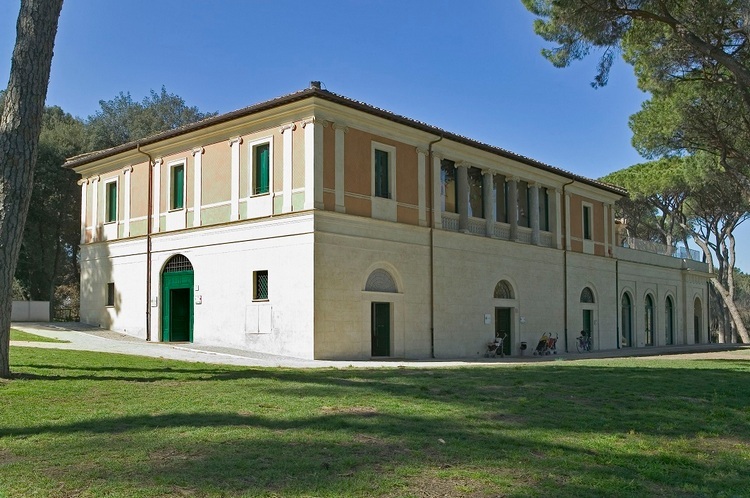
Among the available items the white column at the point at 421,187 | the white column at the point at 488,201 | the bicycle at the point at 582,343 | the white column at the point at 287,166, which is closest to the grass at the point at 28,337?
the white column at the point at 287,166

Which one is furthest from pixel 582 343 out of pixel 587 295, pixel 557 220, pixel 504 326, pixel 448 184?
pixel 448 184

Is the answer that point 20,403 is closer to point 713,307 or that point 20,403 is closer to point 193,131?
point 193,131

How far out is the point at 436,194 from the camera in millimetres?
26781

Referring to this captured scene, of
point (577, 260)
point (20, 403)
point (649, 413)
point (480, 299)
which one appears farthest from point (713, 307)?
point (20, 403)

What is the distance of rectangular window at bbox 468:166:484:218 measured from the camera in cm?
2914

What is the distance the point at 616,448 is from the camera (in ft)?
24.8

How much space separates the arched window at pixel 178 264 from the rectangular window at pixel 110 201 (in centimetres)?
460

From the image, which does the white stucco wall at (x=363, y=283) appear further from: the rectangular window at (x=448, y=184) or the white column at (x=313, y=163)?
the rectangular window at (x=448, y=184)

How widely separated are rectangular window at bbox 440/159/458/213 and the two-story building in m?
0.08

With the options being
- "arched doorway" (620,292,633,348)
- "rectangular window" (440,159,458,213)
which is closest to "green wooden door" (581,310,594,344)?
"arched doorway" (620,292,633,348)

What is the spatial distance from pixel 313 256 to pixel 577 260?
18152mm

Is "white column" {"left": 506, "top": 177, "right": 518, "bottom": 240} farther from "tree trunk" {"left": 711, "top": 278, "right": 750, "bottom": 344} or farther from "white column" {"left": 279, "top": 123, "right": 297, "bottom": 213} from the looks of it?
"tree trunk" {"left": 711, "top": 278, "right": 750, "bottom": 344}

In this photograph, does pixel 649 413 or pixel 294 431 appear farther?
pixel 649 413

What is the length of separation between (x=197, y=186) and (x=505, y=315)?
13528mm
